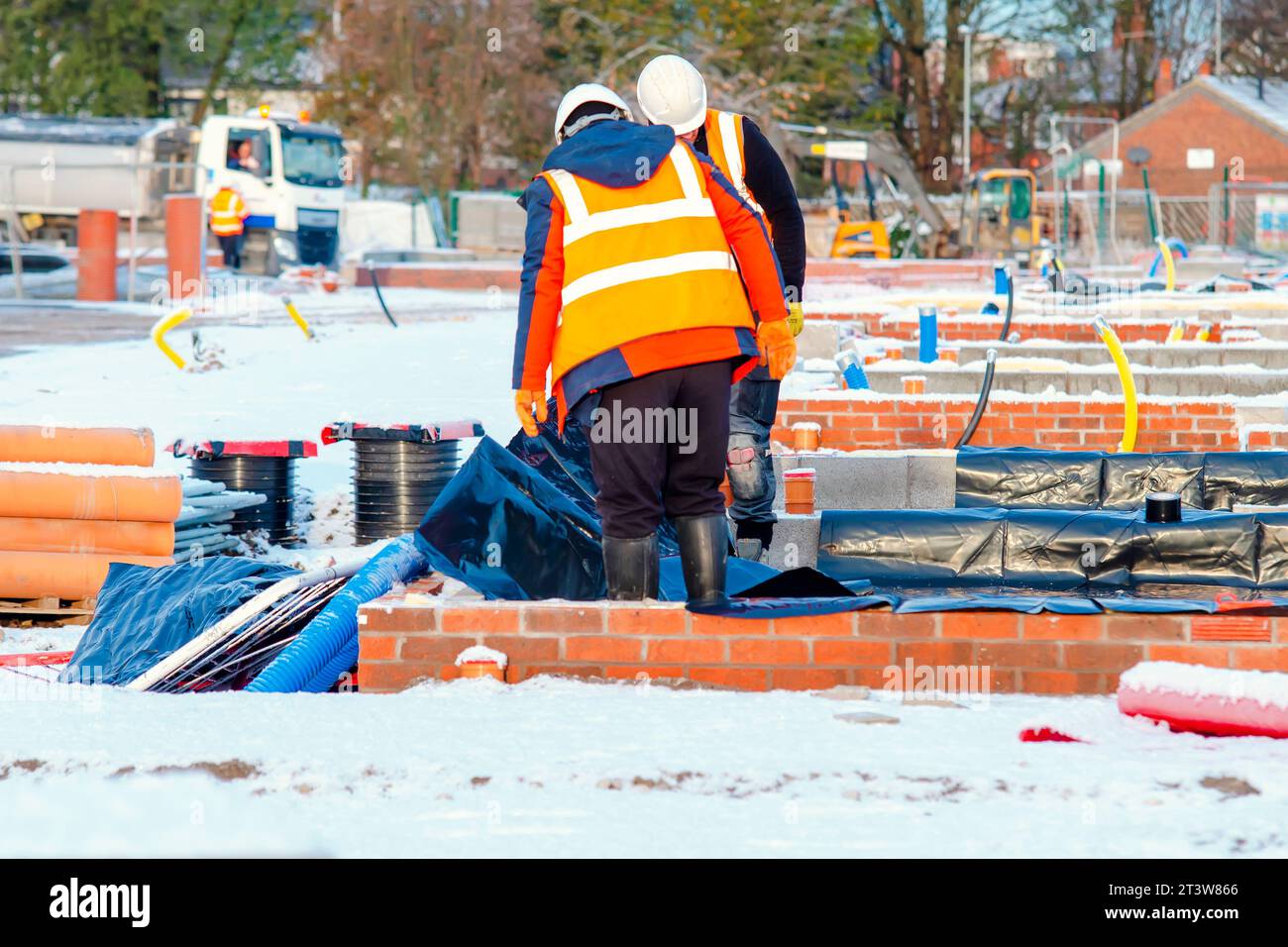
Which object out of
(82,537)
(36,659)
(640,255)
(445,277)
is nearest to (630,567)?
(640,255)

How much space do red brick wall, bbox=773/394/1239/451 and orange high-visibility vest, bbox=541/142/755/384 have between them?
12.6 feet

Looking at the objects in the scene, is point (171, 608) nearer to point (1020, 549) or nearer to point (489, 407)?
point (1020, 549)

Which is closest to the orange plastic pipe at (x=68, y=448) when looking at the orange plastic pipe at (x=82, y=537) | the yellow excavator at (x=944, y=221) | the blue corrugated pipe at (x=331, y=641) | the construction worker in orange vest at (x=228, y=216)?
the orange plastic pipe at (x=82, y=537)

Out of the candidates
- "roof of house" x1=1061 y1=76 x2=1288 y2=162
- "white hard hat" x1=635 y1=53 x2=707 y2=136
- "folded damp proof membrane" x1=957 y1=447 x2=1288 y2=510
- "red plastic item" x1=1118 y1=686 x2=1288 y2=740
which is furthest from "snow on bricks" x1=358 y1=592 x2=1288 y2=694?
"roof of house" x1=1061 y1=76 x2=1288 y2=162

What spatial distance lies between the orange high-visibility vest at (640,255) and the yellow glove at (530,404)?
168mm

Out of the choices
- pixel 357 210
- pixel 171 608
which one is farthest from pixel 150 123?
pixel 171 608

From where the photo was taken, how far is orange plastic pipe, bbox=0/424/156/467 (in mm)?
7160

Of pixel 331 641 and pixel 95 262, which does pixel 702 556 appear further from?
pixel 95 262

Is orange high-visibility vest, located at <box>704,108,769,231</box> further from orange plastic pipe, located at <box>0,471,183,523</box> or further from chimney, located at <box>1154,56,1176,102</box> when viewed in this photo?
chimney, located at <box>1154,56,1176,102</box>

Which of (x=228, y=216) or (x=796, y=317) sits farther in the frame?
(x=228, y=216)

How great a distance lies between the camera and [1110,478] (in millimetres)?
7457

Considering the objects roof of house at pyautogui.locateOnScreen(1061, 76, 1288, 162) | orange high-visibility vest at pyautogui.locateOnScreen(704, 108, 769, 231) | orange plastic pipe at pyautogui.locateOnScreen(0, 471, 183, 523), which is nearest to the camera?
orange high-visibility vest at pyautogui.locateOnScreen(704, 108, 769, 231)

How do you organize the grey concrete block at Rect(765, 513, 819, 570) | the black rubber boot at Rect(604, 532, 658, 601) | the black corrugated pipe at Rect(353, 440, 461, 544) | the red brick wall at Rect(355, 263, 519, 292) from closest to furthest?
the black rubber boot at Rect(604, 532, 658, 601)
the grey concrete block at Rect(765, 513, 819, 570)
the black corrugated pipe at Rect(353, 440, 461, 544)
the red brick wall at Rect(355, 263, 519, 292)

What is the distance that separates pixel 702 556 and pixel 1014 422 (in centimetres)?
430
